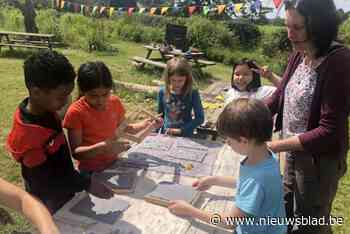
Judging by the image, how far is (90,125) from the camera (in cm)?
216

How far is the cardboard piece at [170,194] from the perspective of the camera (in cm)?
171

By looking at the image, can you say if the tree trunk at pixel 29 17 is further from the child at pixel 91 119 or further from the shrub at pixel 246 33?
Result: the child at pixel 91 119

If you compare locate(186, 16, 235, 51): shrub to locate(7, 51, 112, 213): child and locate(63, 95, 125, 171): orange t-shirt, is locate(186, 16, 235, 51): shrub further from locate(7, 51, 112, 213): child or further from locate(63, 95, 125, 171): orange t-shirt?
locate(7, 51, 112, 213): child

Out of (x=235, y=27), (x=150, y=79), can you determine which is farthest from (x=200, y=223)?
(x=235, y=27)

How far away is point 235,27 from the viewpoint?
18.2 metres

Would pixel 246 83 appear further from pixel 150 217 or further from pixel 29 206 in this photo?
pixel 29 206

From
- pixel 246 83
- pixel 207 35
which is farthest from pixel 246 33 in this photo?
pixel 246 83

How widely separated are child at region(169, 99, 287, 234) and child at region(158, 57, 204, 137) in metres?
1.59

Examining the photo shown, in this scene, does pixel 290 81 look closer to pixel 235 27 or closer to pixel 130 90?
pixel 130 90

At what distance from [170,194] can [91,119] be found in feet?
2.30

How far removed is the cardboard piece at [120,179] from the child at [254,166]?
54cm

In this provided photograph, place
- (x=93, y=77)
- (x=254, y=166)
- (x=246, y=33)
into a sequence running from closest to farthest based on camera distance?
(x=254, y=166), (x=93, y=77), (x=246, y=33)

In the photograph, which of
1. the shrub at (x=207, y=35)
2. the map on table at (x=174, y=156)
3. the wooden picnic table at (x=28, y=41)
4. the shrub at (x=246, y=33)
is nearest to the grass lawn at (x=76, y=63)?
the wooden picnic table at (x=28, y=41)

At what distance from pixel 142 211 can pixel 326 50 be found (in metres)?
1.23
